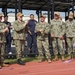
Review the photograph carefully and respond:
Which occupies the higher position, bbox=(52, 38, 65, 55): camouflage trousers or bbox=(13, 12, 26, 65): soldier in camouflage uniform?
bbox=(13, 12, 26, 65): soldier in camouflage uniform

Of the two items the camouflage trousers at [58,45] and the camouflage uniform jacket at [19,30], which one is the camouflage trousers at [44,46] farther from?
the camouflage uniform jacket at [19,30]

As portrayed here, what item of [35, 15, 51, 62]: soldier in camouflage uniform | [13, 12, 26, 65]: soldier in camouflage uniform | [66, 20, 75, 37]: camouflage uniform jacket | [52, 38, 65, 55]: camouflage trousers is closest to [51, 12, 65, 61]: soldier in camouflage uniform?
[52, 38, 65, 55]: camouflage trousers

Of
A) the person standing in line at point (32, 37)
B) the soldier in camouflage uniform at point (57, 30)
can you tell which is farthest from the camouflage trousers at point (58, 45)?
the person standing in line at point (32, 37)

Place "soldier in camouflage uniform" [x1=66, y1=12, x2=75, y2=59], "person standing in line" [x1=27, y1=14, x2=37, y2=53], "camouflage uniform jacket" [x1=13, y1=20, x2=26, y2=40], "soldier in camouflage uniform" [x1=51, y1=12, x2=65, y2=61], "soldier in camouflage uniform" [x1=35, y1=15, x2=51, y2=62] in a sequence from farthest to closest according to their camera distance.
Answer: "person standing in line" [x1=27, y1=14, x2=37, y2=53] → "soldier in camouflage uniform" [x1=66, y1=12, x2=75, y2=59] → "soldier in camouflage uniform" [x1=51, y1=12, x2=65, y2=61] → "soldier in camouflage uniform" [x1=35, y1=15, x2=51, y2=62] → "camouflage uniform jacket" [x1=13, y1=20, x2=26, y2=40]

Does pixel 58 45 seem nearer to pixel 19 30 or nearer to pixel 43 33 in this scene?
pixel 43 33

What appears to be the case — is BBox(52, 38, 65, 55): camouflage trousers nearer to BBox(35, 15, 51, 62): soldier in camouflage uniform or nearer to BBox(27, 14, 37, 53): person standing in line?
BBox(35, 15, 51, 62): soldier in camouflage uniform

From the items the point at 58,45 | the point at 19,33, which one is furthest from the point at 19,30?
the point at 58,45

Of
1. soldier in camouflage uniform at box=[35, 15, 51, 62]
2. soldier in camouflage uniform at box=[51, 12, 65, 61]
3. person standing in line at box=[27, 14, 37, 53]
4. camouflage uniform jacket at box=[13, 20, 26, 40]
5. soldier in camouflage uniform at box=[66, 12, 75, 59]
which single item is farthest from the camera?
person standing in line at box=[27, 14, 37, 53]

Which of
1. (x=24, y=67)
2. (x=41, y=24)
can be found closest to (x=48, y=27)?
(x=41, y=24)

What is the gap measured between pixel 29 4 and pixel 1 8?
1.61 meters

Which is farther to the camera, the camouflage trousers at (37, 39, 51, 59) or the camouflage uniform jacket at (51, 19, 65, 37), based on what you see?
the camouflage uniform jacket at (51, 19, 65, 37)

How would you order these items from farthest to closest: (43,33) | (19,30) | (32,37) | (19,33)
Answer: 1. (32,37)
2. (43,33)
3. (19,33)
4. (19,30)

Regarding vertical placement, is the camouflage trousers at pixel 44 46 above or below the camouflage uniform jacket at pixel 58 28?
below

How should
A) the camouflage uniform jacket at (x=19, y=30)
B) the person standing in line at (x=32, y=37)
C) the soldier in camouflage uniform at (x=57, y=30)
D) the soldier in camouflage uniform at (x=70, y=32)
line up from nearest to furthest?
the camouflage uniform jacket at (x=19, y=30) → the soldier in camouflage uniform at (x=57, y=30) → the soldier in camouflage uniform at (x=70, y=32) → the person standing in line at (x=32, y=37)
